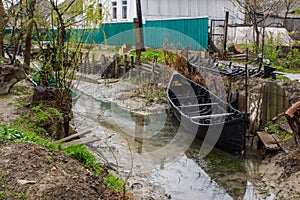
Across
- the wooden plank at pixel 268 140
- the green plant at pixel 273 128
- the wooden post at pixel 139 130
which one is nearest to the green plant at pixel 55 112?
the wooden post at pixel 139 130

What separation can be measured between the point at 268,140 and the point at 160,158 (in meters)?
2.72

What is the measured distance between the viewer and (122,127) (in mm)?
11188

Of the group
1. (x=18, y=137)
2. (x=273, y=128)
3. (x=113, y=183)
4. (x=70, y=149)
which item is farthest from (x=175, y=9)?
(x=113, y=183)

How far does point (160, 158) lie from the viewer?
8.81 m

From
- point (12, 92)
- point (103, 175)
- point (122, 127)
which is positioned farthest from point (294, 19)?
point (103, 175)

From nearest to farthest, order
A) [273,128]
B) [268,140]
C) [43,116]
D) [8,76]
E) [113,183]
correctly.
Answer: [113,183]
[43,116]
[268,140]
[273,128]
[8,76]

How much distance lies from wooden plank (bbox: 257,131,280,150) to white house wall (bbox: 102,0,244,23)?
673 inches

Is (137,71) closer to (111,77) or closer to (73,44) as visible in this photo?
(111,77)

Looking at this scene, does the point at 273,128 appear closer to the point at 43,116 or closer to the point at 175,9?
the point at 43,116

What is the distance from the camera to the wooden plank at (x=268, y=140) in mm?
8414

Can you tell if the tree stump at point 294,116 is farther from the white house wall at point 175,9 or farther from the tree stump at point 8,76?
the white house wall at point 175,9

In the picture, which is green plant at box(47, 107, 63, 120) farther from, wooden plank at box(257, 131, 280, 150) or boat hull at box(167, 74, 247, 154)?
wooden plank at box(257, 131, 280, 150)

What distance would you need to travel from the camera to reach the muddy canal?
717 centimetres

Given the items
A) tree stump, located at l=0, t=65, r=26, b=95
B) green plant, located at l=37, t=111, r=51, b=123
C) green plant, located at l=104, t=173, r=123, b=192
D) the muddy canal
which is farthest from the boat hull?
tree stump, located at l=0, t=65, r=26, b=95
